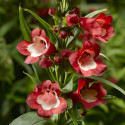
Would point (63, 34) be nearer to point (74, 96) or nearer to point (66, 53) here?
point (66, 53)

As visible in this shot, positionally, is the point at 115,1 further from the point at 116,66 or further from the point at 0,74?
the point at 0,74

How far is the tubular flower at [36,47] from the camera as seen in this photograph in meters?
0.77

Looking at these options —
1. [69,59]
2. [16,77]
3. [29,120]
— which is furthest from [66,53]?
[16,77]

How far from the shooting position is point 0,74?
2.02 metres

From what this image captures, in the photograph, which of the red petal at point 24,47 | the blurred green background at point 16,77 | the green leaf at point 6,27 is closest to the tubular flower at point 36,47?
the red petal at point 24,47

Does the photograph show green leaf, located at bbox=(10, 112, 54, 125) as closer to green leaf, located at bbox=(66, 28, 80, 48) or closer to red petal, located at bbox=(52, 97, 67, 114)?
red petal, located at bbox=(52, 97, 67, 114)

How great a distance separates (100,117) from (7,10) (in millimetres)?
1313

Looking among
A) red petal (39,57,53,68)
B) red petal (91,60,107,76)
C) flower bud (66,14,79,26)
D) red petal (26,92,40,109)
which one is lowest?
red petal (26,92,40,109)

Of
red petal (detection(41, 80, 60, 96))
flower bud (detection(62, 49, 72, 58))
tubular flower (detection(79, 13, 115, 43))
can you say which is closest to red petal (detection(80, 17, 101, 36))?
tubular flower (detection(79, 13, 115, 43))

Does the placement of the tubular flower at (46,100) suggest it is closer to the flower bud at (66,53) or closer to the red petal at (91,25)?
the flower bud at (66,53)

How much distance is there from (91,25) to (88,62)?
0.12 m

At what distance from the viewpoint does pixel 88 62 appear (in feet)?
2.59

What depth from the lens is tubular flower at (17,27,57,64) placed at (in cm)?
77

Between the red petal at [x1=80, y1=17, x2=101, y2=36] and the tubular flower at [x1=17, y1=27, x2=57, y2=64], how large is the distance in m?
0.12
